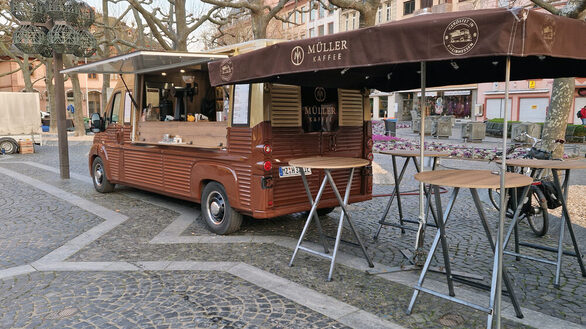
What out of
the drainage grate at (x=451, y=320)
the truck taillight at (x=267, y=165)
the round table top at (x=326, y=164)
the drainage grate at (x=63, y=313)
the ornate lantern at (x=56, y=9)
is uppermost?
the ornate lantern at (x=56, y=9)

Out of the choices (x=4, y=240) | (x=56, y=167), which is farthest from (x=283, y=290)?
(x=56, y=167)

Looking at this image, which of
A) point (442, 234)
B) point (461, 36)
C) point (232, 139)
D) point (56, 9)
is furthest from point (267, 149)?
point (56, 9)

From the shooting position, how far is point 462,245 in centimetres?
571

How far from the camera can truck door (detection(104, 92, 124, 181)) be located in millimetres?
8641

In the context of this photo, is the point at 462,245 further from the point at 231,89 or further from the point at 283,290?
the point at 231,89

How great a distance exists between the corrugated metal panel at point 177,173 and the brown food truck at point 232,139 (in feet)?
0.05

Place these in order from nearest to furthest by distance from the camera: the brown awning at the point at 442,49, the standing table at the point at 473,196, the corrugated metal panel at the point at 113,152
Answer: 1. the brown awning at the point at 442,49
2. the standing table at the point at 473,196
3. the corrugated metal panel at the point at 113,152

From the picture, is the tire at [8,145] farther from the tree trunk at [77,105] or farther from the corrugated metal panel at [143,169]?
the corrugated metal panel at [143,169]

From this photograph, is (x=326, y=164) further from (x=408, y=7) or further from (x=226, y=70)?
(x=408, y=7)

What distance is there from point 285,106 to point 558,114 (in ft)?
16.4

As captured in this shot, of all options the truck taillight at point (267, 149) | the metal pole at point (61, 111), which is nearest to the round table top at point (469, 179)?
the truck taillight at point (267, 149)

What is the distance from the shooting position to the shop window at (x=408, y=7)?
46.3 meters

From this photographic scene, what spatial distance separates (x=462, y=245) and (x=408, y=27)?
3.49 m

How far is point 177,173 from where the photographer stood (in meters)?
7.02
